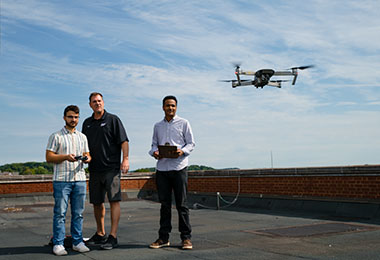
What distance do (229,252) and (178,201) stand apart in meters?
0.95

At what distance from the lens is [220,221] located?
9.41m

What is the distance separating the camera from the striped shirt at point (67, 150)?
574 cm

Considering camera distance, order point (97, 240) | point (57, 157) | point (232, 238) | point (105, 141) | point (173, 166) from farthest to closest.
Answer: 1. point (232, 238)
2. point (97, 240)
3. point (105, 141)
4. point (173, 166)
5. point (57, 157)

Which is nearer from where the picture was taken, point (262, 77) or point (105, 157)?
point (105, 157)

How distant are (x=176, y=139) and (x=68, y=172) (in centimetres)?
144

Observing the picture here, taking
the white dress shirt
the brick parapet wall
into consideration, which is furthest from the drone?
the white dress shirt

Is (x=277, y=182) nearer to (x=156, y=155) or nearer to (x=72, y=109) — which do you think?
(x=156, y=155)

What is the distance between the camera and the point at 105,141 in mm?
6141

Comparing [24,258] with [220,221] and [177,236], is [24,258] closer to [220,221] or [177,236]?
[177,236]

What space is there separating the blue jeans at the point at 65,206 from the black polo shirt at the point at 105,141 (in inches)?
14.5

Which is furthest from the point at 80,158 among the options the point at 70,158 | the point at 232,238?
the point at 232,238

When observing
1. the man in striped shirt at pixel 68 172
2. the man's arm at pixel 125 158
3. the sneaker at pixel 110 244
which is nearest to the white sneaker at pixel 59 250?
the man in striped shirt at pixel 68 172

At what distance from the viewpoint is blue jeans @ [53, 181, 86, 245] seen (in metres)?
5.71

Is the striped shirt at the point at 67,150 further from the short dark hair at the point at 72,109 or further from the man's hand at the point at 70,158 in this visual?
the short dark hair at the point at 72,109
